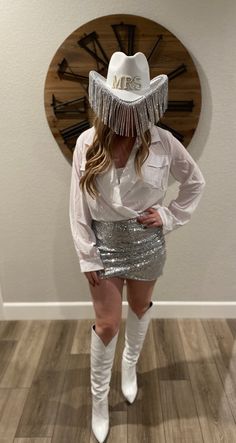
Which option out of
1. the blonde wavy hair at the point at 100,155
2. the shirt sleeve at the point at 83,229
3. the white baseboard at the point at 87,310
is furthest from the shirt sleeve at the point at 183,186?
the white baseboard at the point at 87,310

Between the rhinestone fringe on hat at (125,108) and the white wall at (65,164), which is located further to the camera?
the white wall at (65,164)

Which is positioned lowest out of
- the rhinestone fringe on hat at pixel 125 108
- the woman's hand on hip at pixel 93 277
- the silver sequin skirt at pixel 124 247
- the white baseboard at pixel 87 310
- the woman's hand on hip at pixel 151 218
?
the white baseboard at pixel 87 310

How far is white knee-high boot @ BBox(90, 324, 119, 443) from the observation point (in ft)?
4.82

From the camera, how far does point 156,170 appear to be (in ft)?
4.53

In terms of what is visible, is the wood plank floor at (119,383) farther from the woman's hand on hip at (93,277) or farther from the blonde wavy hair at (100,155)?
the blonde wavy hair at (100,155)

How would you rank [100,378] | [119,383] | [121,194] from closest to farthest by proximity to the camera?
[121,194] < [100,378] < [119,383]

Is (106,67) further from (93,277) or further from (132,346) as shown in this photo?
(132,346)

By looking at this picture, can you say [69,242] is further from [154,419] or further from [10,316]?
[154,419]

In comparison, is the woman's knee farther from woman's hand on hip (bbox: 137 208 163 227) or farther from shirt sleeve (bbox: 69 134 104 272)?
woman's hand on hip (bbox: 137 208 163 227)

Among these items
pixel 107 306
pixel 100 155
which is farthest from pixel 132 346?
pixel 100 155

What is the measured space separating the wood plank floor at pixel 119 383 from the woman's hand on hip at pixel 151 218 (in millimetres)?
862

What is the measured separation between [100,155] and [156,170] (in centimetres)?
22

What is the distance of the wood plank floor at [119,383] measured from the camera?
1.60m

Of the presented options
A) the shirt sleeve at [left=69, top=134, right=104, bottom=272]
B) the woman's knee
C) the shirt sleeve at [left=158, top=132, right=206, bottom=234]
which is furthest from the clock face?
the woman's knee
